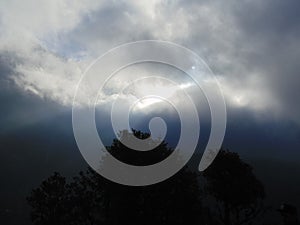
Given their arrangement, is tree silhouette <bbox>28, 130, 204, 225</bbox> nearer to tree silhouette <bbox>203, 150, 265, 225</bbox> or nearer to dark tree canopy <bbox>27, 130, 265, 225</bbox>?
dark tree canopy <bbox>27, 130, 265, 225</bbox>

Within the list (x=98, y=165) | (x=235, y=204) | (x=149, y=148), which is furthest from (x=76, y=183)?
(x=235, y=204)

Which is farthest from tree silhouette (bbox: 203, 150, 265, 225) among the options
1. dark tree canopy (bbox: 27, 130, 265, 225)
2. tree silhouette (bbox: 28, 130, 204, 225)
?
tree silhouette (bbox: 28, 130, 204, 225)

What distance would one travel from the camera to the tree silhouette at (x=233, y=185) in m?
45.8

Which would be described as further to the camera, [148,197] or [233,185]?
[233,185]

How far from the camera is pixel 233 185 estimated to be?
46.1 metres

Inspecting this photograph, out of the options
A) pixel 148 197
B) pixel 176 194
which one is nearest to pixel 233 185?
Result: pixel 176 194

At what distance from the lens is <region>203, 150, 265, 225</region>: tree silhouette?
150 ft

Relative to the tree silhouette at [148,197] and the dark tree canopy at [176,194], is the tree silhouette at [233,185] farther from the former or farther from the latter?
the tree silhouette at [148,197]

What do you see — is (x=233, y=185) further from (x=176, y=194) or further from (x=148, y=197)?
(x=148, y=197)

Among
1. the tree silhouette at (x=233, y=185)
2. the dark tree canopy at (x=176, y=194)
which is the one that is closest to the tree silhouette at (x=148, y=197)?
the dark tree canopy at (x=176, y=194)

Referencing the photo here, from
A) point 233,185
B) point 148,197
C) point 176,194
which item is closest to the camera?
point 148,197

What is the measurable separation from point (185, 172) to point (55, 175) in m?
26.1

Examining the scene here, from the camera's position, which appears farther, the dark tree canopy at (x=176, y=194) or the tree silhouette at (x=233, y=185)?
the tree silhouette at (x=233, y=185)

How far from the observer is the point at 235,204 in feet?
151
